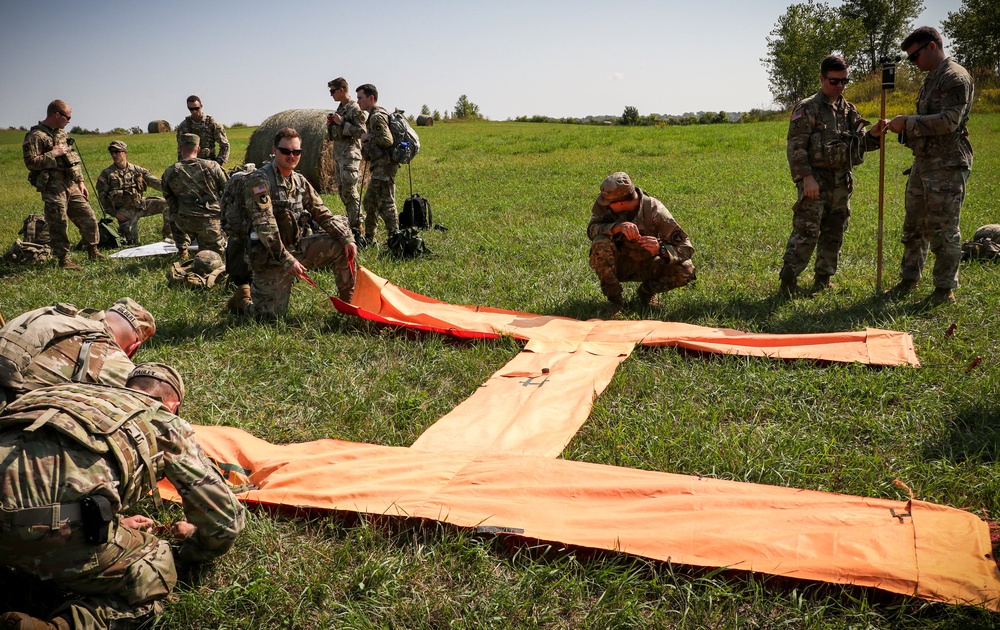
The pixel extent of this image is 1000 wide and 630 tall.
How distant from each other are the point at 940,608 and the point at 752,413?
1902 mm

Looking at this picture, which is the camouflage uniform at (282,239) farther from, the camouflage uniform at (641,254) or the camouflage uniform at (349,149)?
the camouflage uniform at (349,149)

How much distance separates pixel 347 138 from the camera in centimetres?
1014

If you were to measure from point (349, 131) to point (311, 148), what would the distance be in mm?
7191

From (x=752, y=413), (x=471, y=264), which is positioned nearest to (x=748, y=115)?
(x=471, y=264)

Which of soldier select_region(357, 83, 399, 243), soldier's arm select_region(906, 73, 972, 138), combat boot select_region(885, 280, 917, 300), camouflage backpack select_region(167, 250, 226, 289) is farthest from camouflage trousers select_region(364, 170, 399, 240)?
soldier's arm select_region(906, 73, 972, 138)

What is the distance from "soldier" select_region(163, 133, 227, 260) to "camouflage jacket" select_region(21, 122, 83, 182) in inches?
60.2

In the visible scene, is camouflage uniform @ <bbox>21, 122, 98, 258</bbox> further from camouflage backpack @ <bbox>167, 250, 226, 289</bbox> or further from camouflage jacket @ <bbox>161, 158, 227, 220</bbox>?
camouflage backpack @ <bbox>167, 250, 226, 289</bbox>

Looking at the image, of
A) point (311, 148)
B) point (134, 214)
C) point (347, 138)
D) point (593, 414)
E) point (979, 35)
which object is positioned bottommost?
point (593, 414)

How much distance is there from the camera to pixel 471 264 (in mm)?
8773

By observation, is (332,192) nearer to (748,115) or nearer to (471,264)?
(471,264)

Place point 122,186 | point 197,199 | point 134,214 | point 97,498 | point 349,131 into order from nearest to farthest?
1. point 97,498
2. point 197,199
3. point 349,131
4. point 122,186
5. point 134,214

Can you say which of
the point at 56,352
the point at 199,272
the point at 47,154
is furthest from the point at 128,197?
the point at 56,352

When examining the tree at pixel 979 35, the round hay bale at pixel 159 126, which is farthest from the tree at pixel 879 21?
the round hay bale at pixel 159 126

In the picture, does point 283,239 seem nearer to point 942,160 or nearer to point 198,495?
point 198,495
